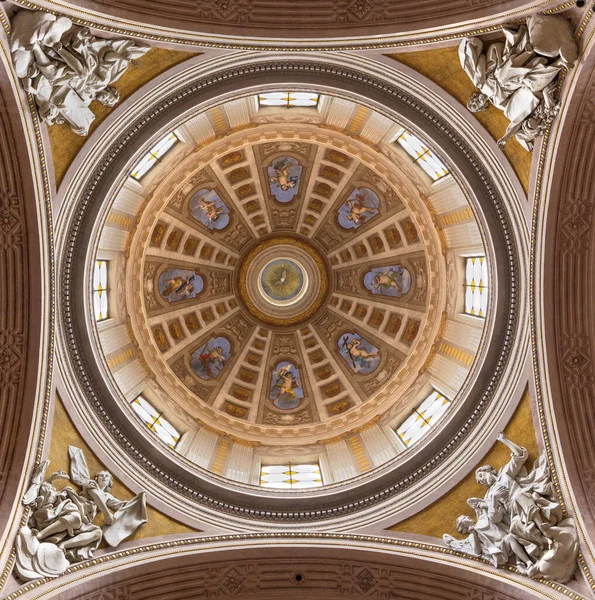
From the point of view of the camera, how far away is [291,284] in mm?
26109

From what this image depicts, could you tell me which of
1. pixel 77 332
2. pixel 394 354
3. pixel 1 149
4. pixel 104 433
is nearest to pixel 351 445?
pixel 394 354

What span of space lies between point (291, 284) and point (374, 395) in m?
6.37

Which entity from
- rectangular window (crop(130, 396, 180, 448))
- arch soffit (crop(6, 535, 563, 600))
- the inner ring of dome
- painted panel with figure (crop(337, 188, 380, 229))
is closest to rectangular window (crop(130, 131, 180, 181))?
rectangular window (crop(130, 396, 180, 448))

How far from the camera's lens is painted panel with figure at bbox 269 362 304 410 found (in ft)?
78.4

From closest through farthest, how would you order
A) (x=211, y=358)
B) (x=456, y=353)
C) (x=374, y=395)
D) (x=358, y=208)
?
(x=456, y=353) < (x=374, y=395) < (x=358, y=208) < (x=211, y=358)

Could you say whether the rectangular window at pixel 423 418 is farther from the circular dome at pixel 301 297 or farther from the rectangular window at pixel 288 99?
the rectangular window at pixel 288 99

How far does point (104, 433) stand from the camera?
16.2 m

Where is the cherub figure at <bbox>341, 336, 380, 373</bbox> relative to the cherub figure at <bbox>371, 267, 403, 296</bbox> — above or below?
below

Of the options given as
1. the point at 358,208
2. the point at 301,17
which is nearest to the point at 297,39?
the point at 301,17

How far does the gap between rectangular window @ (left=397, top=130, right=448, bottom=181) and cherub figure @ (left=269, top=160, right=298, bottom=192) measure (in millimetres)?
5739

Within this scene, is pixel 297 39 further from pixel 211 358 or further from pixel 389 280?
pixel 211 358

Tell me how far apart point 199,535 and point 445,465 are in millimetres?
6261

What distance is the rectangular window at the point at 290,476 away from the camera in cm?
1897

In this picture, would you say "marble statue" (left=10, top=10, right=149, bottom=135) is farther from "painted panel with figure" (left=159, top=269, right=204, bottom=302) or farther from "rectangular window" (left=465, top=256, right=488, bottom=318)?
"painted panel with figure" (left=159, top=269, right=204, bottom=302)
